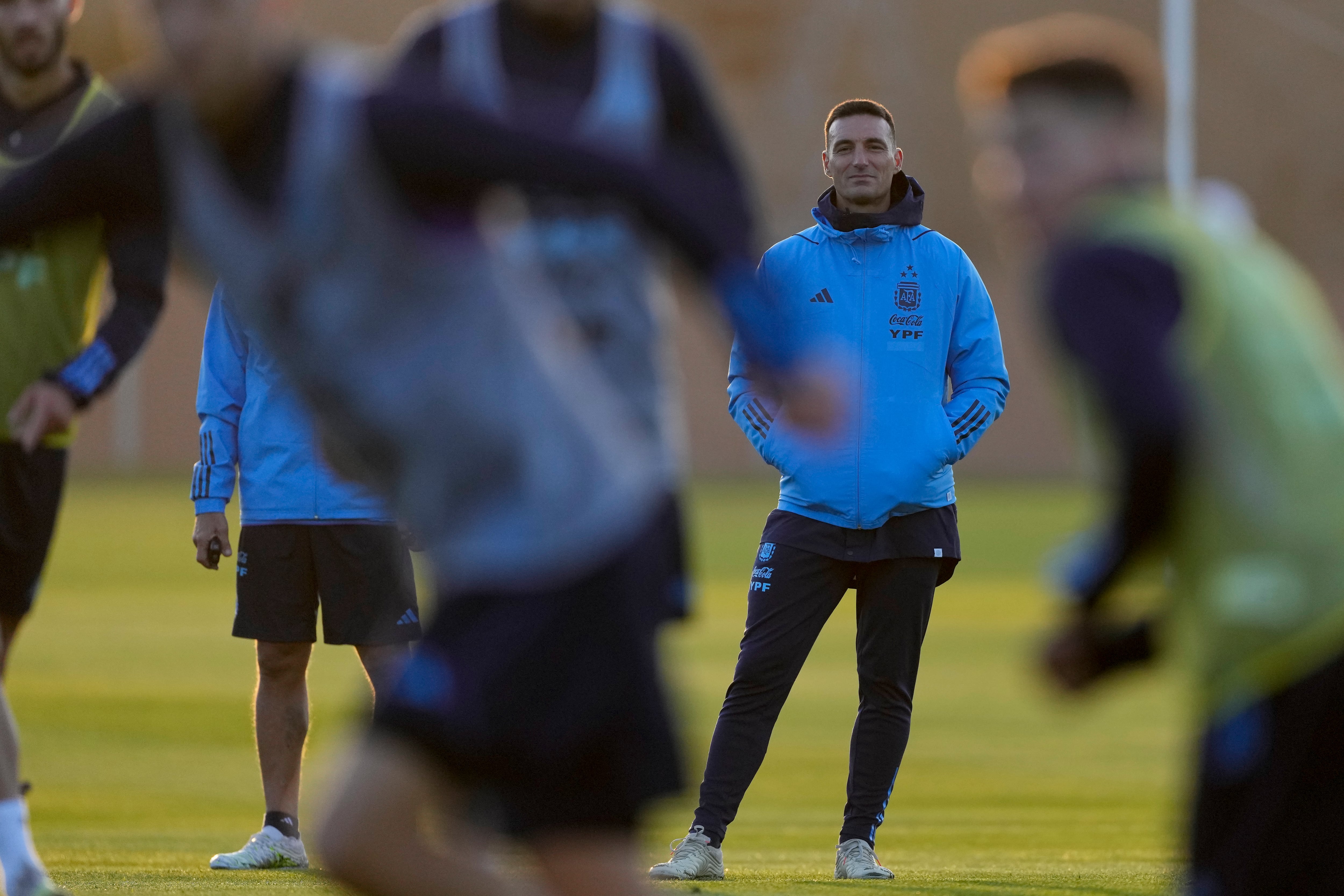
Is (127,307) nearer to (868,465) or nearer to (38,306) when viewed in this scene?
(38,306)

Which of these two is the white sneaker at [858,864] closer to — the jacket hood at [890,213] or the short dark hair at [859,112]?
the jacket hood at [890,213]

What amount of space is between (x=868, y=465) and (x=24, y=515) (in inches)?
116

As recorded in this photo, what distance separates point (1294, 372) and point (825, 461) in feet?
12.9

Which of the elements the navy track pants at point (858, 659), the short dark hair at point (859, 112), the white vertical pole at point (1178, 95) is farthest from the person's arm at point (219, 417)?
the white vertical pole at point (1178, 95)

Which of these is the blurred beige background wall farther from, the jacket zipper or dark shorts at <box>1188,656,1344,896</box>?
dark shorts at <box>1188,656,1344,896</box>

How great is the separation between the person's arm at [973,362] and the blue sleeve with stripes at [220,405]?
2730 millimetres

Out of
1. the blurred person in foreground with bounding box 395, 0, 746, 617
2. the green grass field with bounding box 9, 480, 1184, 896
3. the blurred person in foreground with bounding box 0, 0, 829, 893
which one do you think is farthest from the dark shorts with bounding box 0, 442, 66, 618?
the blurred person in foreground with bounding box 0, 0, 829, 893

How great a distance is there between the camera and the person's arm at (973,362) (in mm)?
6887

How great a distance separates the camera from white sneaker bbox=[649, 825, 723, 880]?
21.1ft

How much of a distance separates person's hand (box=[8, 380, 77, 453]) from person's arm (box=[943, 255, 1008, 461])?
12.1ft

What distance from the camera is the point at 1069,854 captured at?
7859 millimetres

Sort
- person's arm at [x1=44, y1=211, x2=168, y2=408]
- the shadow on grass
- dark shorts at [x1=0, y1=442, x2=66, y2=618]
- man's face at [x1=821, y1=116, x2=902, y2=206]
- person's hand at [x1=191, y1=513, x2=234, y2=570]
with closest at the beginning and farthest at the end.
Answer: person's arm at [x1=44, y1=211, x2=168, y2=408]
dark shorts at [x1=0, y1=442, x2=66, y2=618]
the shadow on grass
man's face at [x1=821, y1=116, x2=902, y2=206]
person's hand at [x1=191, y1=513, x2=234, y2=570]

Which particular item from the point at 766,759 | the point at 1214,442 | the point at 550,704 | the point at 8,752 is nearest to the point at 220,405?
the point at 8,752

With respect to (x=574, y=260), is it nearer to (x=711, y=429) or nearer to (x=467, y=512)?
(x=467, y=512)
